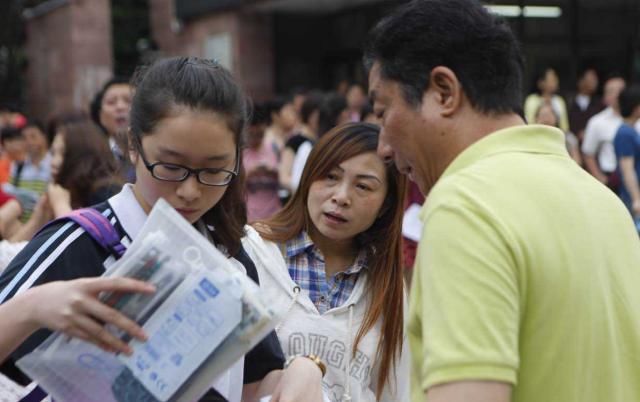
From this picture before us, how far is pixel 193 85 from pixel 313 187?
1266 millimetres

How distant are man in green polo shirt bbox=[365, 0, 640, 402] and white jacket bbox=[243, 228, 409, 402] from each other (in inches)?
47.7

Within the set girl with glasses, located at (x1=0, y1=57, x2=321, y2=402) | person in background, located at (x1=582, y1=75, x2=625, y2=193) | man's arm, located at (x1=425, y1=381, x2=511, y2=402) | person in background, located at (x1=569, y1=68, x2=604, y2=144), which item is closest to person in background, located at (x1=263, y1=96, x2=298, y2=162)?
person in background, located at (x1=582, y1=75, x2=625, y2=193)

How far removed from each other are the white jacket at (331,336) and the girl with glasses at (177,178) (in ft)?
2.35

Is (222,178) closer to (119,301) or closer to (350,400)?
(119,301)

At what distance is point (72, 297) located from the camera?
1639mm

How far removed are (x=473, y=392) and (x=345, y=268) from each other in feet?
5.97

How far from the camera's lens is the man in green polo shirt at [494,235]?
156 centimetres

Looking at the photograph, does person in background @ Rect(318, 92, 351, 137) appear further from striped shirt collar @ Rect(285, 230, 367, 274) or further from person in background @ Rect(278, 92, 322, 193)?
striped shirt collar @ Rect(285, 230, 367, 274)

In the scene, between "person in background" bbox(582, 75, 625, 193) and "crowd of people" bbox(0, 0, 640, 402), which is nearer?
"crowd of people" bbox(0, 0, 640, 402)

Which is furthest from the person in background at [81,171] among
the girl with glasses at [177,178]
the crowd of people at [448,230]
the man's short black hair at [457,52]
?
the man's short black hair at [457,52]

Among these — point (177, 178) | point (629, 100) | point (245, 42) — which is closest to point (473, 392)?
point (177, 178)

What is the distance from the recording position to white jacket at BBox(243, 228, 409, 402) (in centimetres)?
303

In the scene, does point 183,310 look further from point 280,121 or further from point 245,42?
point 245,42

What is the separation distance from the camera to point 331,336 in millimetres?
3061
